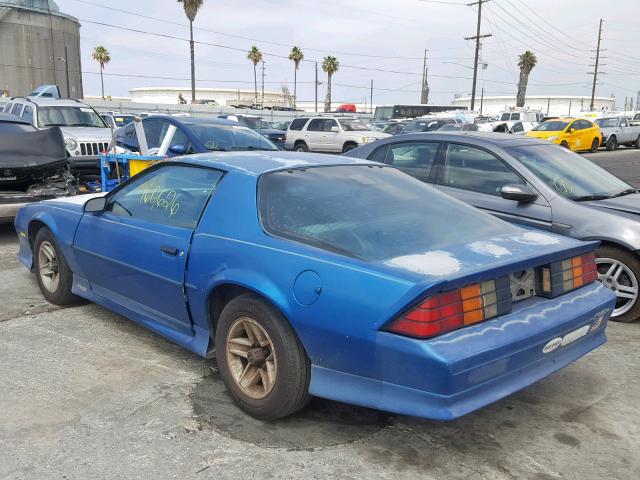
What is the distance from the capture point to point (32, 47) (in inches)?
2253

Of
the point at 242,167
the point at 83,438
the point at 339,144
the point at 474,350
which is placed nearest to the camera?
the point at 474,350

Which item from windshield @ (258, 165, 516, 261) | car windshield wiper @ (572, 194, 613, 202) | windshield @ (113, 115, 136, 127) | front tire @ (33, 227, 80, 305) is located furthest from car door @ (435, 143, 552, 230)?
windshield @ (113, 115, 136, 127)

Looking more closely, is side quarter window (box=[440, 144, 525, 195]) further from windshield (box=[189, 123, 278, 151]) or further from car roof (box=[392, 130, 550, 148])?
windshield (box=[189, 123, 278, 151])

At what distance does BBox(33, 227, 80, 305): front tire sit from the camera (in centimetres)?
469

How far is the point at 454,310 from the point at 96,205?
2.86 m

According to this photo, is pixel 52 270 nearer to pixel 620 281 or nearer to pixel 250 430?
pixel 250 430

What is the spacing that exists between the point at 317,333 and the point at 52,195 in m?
6.15

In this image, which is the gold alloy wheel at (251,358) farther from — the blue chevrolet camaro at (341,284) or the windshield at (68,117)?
the windshield at (68,117)

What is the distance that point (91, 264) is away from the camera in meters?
Result: 4.25

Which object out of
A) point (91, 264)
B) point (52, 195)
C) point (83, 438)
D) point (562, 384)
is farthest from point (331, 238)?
point (52, 195)

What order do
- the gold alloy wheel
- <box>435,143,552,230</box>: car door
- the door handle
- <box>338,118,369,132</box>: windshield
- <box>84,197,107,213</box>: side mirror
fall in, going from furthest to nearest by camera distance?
<box>338,118,369,132</box>: windshield < <box>435,143,552,230</box>: car door < <box>84,197,107,213</box>: side mirror < the door handle < the gold alloy wheel

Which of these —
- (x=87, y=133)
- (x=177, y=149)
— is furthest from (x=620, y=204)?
(x=87, y=133)

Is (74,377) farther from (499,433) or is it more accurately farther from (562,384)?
(562,384)

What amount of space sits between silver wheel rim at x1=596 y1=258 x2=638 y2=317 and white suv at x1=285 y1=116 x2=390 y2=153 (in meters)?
→ 16.7
